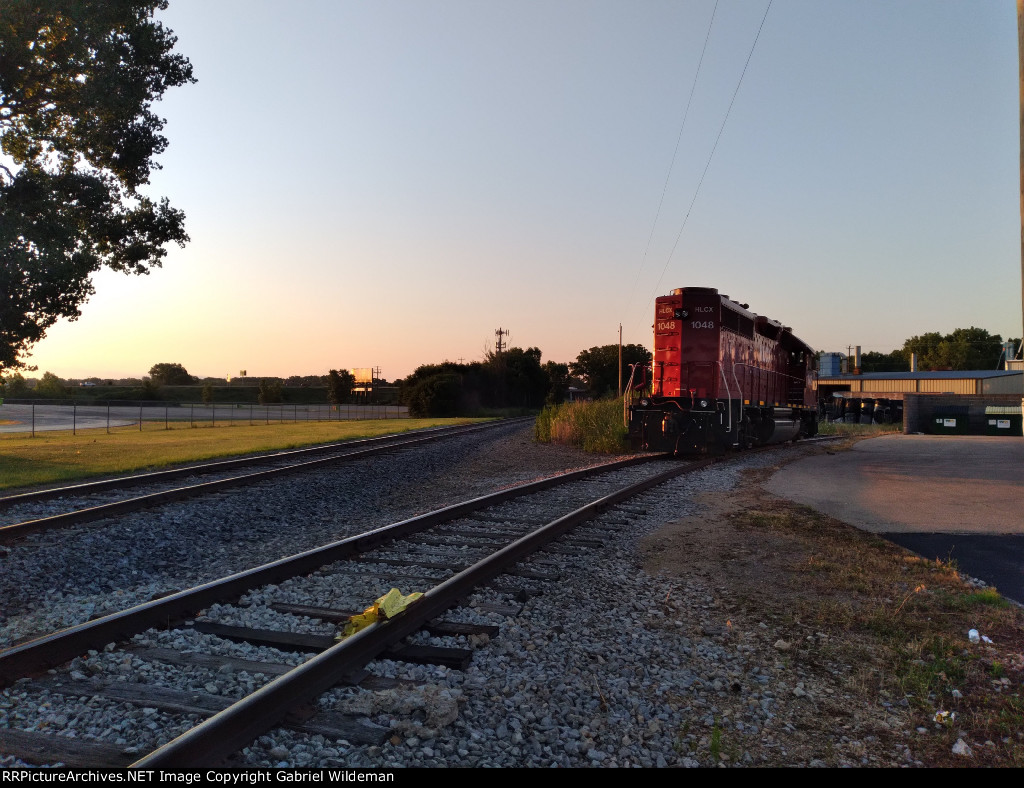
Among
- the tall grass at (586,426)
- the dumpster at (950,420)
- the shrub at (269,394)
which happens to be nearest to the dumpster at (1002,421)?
the dumpster at (950,420)

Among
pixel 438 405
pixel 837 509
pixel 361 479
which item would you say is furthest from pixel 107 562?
pixel 438 405

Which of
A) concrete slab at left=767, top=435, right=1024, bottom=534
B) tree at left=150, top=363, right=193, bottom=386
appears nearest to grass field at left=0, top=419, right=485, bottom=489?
concrete slab at left=767, top=435, right=1024, bottom=534

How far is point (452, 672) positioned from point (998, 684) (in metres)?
3.23

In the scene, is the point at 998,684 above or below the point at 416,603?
below

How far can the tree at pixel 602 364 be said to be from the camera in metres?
77.4

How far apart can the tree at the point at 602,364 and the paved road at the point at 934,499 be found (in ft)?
185

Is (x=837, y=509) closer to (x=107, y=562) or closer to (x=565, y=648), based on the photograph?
(x=565, y=648)

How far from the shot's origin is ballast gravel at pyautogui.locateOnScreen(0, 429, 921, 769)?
3242 mm

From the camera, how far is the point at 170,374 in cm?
10138

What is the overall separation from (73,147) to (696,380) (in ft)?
58.1

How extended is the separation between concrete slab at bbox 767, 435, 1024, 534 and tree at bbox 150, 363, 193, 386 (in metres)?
99.8

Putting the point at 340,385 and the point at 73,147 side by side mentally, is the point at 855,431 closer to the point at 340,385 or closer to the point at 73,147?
the point at 73,147

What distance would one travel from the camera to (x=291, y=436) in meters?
26.1

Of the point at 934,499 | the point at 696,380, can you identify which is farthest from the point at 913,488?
the point at 696,380
